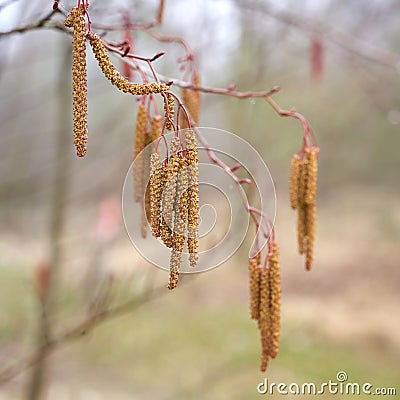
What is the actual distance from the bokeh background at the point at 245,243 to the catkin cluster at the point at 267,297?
995 millimetres

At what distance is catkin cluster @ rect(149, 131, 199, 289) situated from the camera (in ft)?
2.15

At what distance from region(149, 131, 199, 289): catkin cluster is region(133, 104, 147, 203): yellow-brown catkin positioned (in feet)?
0.77

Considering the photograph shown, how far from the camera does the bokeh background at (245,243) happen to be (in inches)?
168

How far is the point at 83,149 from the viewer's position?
595 mm

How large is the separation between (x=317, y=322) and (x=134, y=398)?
2.57 meters

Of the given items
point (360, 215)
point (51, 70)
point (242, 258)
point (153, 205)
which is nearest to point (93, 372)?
point (242, 258)

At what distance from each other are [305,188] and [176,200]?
380 mm

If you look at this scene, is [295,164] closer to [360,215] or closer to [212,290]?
[212,290]

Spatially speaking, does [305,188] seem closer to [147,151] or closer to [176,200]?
[147,151]

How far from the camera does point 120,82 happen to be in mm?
581

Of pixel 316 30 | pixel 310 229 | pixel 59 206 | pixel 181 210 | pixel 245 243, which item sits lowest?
pixel 181 210

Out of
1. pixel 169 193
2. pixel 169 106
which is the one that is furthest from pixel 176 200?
pixel 169 106

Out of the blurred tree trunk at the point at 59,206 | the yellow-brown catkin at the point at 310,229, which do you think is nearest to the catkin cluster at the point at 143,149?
the yellow-brown catkin at the point at 310,229

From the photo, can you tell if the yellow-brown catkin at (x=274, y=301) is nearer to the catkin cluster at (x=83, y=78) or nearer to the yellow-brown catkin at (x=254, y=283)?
the yellow-brown catkin at (x=254, y=283)
